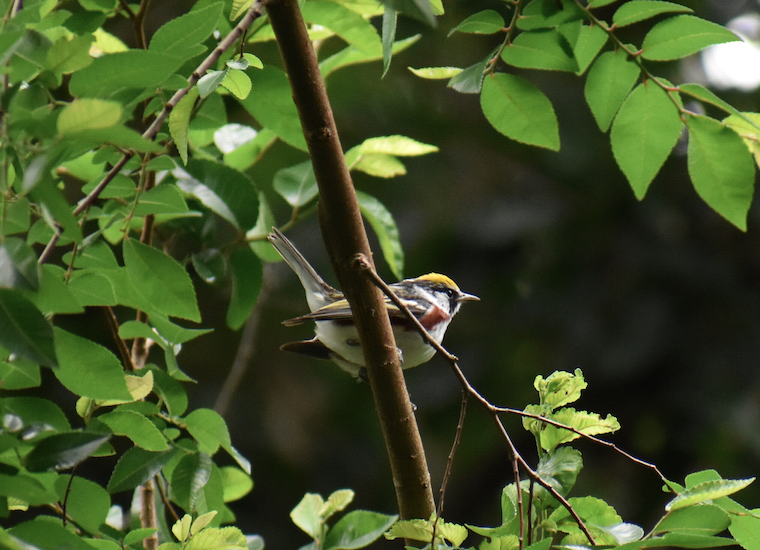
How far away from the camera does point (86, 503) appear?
1.20 meters

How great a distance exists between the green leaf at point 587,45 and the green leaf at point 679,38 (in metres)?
0.09

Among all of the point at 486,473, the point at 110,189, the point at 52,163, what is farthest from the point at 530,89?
the point at 486,473

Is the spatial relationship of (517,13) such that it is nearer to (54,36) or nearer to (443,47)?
(54,36)

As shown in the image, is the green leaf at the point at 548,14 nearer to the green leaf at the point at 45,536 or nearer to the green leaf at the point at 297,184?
the green leaf at the point at 297,184

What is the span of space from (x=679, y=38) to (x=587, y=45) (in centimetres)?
18

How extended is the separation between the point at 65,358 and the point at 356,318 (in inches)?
25.3

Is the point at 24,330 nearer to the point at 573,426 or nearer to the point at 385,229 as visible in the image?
the point at 573,426

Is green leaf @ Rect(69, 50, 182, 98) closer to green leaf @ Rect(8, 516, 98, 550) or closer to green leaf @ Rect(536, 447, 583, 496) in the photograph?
green leaf @ Rect(8, 516, 98, 550)

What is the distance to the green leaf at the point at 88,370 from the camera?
1.03 meters

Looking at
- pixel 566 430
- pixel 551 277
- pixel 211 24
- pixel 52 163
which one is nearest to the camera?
pixel 52 163

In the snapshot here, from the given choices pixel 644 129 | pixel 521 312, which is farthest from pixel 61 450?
pixel 521 312

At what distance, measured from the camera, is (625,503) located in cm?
571

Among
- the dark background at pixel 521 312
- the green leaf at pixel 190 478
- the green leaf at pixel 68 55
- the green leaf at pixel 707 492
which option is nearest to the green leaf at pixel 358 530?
the green leaf at pixel 190 478

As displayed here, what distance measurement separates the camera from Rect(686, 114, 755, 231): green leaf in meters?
1.46
